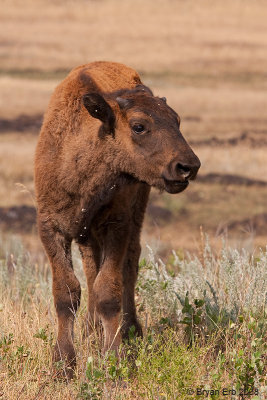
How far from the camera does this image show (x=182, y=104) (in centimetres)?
2828

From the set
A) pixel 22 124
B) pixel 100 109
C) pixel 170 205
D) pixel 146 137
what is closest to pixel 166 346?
pixel 146 137

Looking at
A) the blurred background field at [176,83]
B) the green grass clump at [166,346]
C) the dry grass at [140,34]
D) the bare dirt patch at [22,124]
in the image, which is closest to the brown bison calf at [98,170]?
the green grass clump at [166,346]

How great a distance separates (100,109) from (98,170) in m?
0.46

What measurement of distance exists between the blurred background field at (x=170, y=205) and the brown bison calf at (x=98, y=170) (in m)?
0.28

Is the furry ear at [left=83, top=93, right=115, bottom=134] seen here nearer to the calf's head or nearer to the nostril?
the calf's head

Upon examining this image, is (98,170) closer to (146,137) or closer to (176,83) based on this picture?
(146,137)

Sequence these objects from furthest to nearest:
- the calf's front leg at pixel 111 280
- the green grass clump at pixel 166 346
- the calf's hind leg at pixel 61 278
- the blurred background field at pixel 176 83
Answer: the blurred background field at pixel 176 83 < the calf's front leg at pixel 111 280 < the calf's hind leg at pixel 61 278 < the green grass clump at pixel 166 346

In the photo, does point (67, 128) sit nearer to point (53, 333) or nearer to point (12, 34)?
point (53, 333)

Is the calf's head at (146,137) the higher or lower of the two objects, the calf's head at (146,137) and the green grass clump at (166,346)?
the higher

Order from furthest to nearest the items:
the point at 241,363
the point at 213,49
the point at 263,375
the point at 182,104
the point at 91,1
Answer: the point at 91,1 → the point at 213,49 → the point at 182,104 → the point at 263,375 → the point at 241,363

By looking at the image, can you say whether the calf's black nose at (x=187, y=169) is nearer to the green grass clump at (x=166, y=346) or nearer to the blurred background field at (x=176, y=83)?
the green grass clump at (x=166, y=346)

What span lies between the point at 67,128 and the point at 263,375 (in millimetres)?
2368

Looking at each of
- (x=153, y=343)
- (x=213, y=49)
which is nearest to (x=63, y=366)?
(x=153, y=343)

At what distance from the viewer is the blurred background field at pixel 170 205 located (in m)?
5.54
